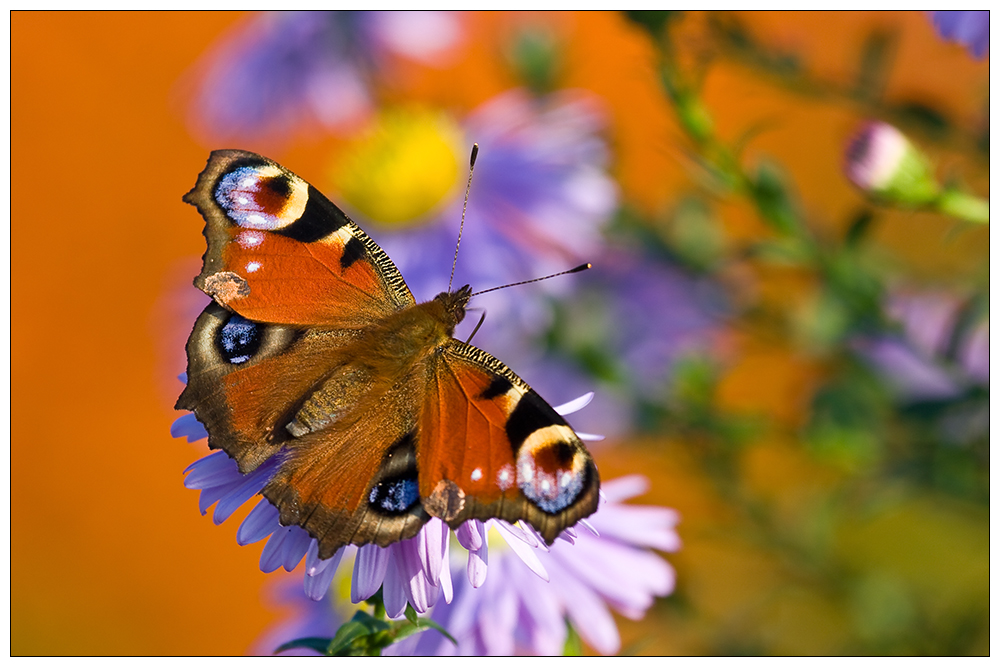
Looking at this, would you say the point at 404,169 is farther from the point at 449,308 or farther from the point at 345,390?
A: the point at 345,390

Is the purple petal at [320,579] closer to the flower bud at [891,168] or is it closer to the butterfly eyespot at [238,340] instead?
the butterfly eyespot at [238,340]

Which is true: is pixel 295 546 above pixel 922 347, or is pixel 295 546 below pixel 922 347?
above

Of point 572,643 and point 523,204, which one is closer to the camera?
point 572,643

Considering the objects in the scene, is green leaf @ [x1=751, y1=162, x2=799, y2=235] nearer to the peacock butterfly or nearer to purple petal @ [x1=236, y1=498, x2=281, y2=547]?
the peacock butterfly

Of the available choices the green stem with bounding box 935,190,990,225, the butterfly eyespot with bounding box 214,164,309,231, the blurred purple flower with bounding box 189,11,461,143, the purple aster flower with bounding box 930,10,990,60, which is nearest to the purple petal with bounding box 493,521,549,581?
the butterfly eyespot with bounding box 214,164,309,231

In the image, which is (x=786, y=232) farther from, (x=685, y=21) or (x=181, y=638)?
(x=181, y=638)

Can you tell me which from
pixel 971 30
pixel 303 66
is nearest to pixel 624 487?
pixel 971 30

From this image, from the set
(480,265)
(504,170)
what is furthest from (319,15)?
(480,265)
